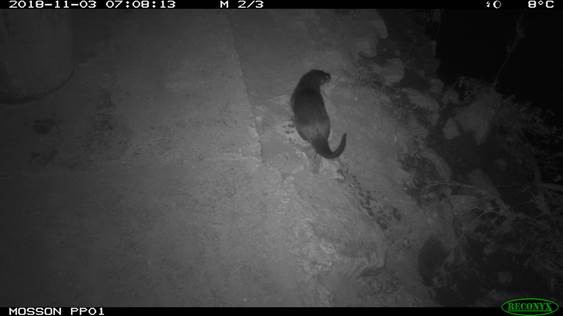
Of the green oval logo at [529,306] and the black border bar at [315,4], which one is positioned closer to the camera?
the green oval logo at [529,306]

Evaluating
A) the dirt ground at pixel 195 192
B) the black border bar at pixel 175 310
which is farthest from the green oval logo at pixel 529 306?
the black border bar at pixel 175 310

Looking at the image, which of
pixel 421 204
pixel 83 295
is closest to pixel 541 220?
pixel 421 204

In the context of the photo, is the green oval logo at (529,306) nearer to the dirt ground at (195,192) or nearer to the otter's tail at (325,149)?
the dirt ground at (195,192)

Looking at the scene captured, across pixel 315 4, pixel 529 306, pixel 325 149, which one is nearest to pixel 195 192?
pixel 325 149

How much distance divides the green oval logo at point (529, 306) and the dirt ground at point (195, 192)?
80cm

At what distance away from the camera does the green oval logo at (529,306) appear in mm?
2605

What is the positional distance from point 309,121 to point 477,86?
8.18 ft

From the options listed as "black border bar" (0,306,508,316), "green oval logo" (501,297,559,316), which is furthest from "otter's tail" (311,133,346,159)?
"green oval logo" (501,297,559,316)

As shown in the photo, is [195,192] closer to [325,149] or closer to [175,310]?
[175,310]

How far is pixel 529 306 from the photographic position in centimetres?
265

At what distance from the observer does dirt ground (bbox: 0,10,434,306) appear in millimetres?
2273

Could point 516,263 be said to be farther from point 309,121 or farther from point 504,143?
point 309,121

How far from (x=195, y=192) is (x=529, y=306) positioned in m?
2.81

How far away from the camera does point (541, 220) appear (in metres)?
3.29
